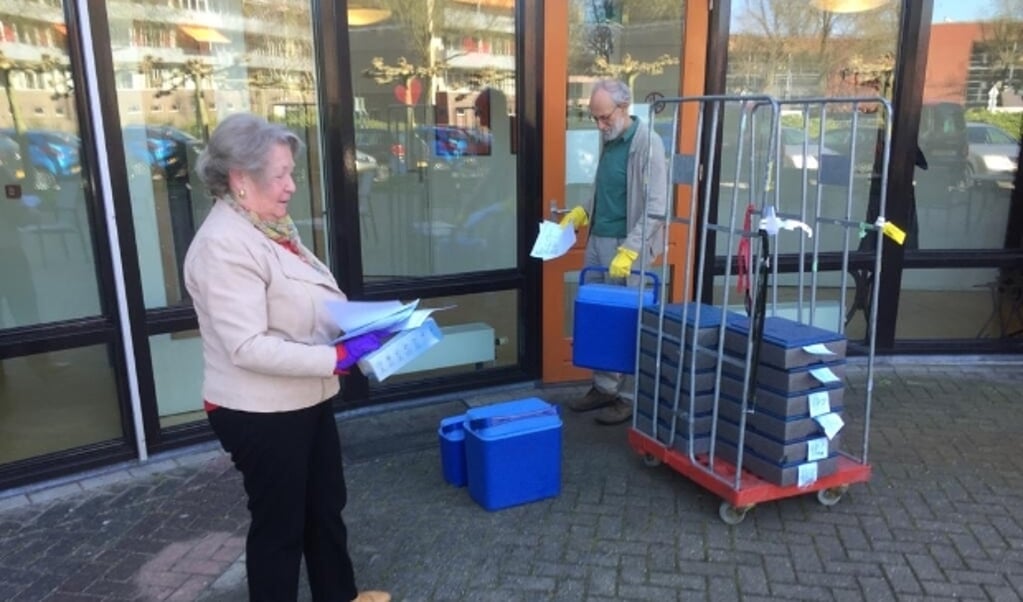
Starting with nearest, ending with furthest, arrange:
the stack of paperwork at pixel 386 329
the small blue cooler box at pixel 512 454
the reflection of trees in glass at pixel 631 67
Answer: the stack of paperwork at pixel 386 329, the small blue cooler box at pixel 512 454, the reflection of trees in glass at pixel 631 67

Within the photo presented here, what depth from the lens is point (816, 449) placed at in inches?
131

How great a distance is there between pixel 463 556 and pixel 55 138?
2.80 meters

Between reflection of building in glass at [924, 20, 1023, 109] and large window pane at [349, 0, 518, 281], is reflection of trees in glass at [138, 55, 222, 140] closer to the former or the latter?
large window pane at [349, 0, 518, 281]

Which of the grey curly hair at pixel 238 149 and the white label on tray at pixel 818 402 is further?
the white label on tray at pixel 818 402

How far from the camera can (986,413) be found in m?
4.65

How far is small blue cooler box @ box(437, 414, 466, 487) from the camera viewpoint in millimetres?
3699

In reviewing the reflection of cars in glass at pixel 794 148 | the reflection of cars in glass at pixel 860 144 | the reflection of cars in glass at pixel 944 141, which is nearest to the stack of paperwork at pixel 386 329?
the reflection of cars in glass at pixel 794 148

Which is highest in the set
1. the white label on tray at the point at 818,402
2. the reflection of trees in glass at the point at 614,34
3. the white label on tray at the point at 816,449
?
the reflection of trees in glass at the point at 614,34

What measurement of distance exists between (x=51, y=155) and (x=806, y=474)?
385 cm

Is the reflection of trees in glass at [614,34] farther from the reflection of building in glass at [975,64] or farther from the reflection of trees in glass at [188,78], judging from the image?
the reflection of trees in glass at [188,78]

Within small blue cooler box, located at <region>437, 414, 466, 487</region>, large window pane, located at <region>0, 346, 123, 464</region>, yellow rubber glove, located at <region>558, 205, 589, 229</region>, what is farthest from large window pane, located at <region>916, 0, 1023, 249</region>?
large window pane, located at <region>0, 346, 123, 464</region>

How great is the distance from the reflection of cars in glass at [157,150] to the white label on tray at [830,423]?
11.4 feet

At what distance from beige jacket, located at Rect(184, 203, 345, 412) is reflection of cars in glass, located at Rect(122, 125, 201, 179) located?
2.07m

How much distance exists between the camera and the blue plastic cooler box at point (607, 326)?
3896mm
